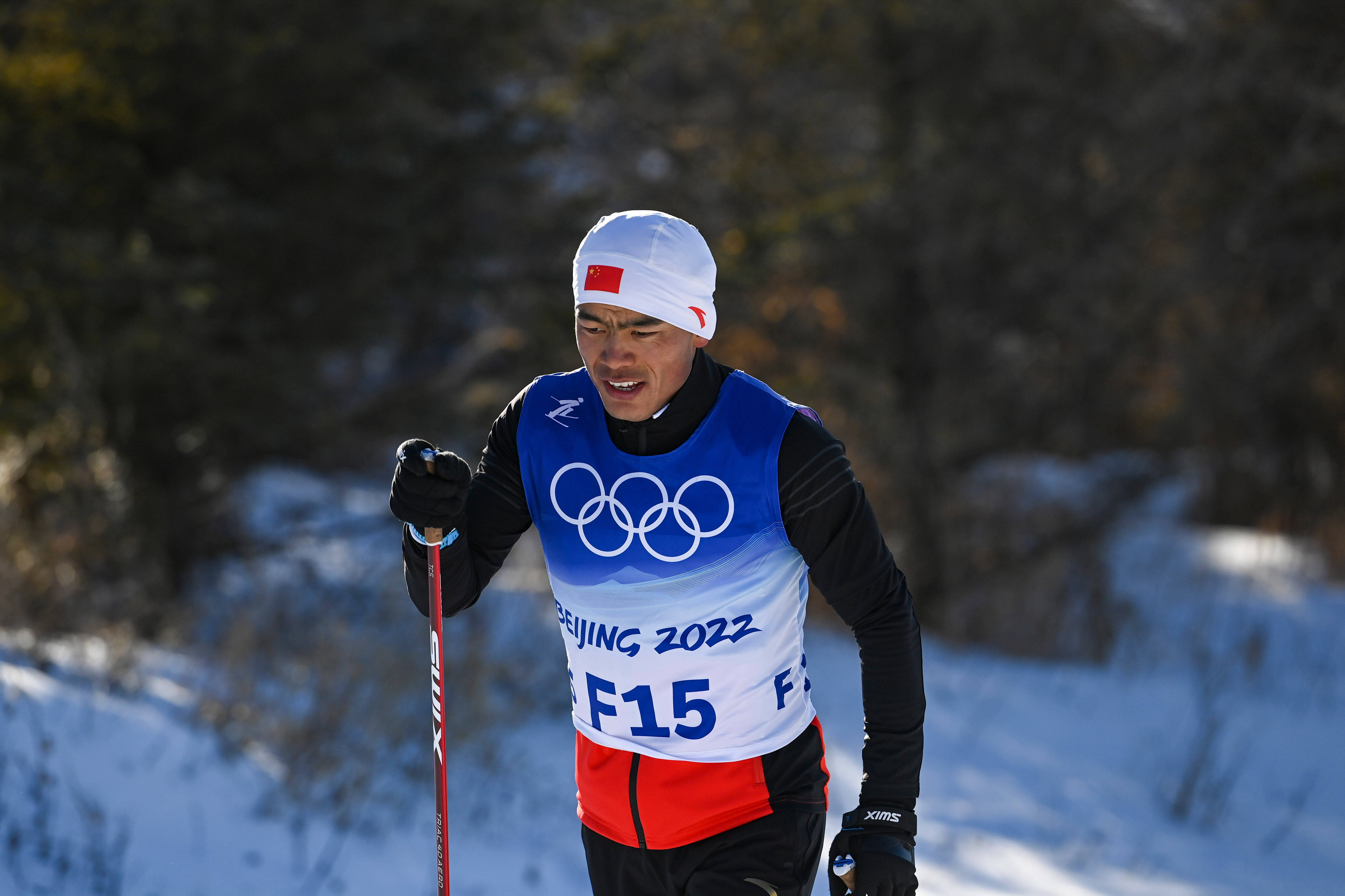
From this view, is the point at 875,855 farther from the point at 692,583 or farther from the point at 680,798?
the point at 692,583

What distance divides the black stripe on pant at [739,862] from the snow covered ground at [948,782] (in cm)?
239

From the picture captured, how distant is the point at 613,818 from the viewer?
2.45m

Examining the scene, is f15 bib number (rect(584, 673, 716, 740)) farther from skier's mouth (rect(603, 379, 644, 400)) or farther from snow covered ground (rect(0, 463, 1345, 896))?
snow covered ground (rect(0, 463, 1345, 896))

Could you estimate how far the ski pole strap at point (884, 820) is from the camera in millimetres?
2240

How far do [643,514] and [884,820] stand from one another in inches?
29.7

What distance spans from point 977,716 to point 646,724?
6.69 meters

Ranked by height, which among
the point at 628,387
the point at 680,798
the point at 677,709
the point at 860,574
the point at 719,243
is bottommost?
the point at 680,798

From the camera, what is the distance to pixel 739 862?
2.33 meters

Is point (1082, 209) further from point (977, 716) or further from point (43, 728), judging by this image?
point (43, 728)

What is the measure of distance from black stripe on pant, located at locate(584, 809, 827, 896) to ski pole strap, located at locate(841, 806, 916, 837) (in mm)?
153

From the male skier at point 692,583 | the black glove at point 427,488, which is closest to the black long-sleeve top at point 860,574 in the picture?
the male skier at point 692,583

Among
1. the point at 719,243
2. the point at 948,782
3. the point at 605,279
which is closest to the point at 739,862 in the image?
the point at 605,279

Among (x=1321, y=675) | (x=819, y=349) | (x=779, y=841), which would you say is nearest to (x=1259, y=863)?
(x=1321, y=675)

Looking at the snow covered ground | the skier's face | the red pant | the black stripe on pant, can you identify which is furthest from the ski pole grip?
the snow covered ground
